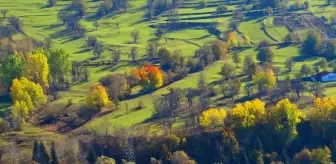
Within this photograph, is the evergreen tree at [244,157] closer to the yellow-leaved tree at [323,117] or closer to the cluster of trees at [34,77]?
the yellow-leaved tree at [323,117]

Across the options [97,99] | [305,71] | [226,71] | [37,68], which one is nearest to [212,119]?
[97,99]

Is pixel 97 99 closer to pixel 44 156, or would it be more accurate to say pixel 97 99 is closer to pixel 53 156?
pixel 53 156

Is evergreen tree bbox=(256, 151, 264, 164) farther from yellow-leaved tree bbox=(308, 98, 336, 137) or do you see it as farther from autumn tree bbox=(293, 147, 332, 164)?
yellow-leaved tree bbox=(308, 98, 336, 137)

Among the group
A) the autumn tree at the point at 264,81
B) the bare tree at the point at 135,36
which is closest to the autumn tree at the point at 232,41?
the bare tree at the point at 135,36

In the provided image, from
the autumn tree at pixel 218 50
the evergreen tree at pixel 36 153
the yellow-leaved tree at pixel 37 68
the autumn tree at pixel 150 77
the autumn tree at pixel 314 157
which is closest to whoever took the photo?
the autumn tree at pixel 314 157

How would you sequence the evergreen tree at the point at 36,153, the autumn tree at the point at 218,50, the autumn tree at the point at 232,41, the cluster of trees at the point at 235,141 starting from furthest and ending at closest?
the autumn tree at the point at 232,41
the autumn tree at the point at 218,50
the cluster of trees at the point at 235,141
the evergreen tree at the point at 36,153

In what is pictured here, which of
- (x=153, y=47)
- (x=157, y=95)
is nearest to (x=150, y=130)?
(x=157, y=95)

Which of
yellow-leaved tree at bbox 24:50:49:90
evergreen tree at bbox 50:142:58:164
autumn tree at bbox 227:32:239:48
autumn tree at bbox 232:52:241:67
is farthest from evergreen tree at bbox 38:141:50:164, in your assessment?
autumn tree at bbox 227:32:239:48
